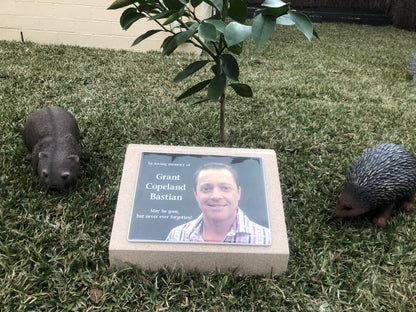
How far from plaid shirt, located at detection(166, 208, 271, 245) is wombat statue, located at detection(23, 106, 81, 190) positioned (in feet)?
3.22

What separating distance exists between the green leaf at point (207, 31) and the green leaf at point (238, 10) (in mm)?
224

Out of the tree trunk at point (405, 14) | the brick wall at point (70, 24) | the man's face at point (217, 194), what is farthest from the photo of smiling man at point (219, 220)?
the tree trunk at point (405, 14)

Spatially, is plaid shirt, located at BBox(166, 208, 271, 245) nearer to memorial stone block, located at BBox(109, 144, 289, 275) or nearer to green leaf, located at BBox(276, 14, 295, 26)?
memorial stone block, located at BBox(109, 144, 289, 275)

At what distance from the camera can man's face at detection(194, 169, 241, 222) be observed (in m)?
1.75

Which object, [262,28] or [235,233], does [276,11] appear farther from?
[235,233]

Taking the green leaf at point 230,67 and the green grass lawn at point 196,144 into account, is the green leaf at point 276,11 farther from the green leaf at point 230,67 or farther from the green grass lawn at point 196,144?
the green grass lawn at point 196,144

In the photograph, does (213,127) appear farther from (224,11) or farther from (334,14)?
(334,14)

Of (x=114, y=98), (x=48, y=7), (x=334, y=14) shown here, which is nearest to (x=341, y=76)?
(x=114, y=98)

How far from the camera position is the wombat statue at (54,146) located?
2230 millimetres

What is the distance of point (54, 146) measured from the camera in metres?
2.35

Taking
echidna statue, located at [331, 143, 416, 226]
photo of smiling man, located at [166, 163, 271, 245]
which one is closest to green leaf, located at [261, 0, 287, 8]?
photo of smiling man, located at [166, 163, 271, 245]

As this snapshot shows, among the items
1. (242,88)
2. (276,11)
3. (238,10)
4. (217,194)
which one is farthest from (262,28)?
(217,194)

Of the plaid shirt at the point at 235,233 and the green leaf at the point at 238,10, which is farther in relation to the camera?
the plaid shirt at the point at 235,233

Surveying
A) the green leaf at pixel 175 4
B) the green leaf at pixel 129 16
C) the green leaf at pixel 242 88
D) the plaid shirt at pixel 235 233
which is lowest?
the plaid shirt at pixel 235 233
